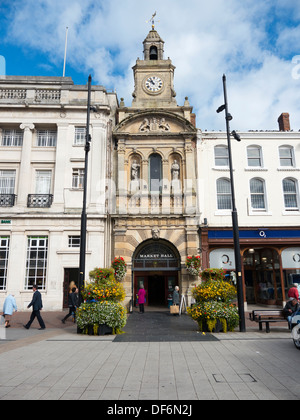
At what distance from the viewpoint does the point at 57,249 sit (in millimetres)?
17953

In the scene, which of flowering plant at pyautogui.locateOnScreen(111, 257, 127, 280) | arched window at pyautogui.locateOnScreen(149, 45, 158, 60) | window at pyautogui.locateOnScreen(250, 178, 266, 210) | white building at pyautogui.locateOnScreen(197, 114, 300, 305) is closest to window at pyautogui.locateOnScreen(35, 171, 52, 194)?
flowering plant at pyautogui.locateOnScreen(111, 257, 127, 280)

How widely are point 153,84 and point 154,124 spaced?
329 centimetres

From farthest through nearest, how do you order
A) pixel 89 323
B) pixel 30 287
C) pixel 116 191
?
pixel 116 191 < pixel 30 287 < pixel 89 323

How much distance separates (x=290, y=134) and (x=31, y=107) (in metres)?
17.9

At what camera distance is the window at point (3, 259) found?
1764 centimetres

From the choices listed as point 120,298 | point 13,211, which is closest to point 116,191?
point 13,211

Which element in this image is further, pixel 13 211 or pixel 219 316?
pixel 13 211

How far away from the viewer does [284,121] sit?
21984 mm

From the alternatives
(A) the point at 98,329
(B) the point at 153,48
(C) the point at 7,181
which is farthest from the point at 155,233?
(B) the point at 153,48

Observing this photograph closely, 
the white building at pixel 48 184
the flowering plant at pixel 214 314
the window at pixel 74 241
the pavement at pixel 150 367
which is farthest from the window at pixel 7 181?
the flowering plant at pixel 214 314

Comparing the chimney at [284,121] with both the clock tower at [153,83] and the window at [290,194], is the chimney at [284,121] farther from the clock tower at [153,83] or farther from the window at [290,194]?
the clock tower at [153,83]

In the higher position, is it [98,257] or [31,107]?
[31,107]

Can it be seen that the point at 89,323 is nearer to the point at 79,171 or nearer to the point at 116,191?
the point at 116,191

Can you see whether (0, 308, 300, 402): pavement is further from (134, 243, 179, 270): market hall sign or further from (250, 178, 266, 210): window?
(250, 178, 266, 210): window
